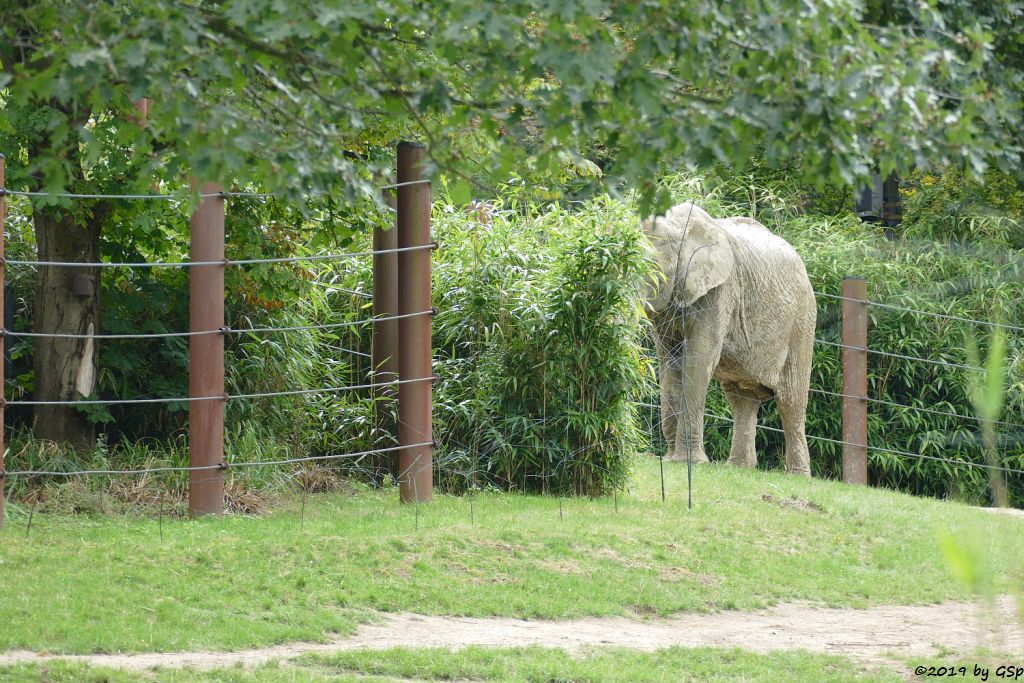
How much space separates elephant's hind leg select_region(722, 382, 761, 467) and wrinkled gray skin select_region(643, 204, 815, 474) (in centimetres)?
1

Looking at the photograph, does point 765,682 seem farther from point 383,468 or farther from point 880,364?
point 880,364

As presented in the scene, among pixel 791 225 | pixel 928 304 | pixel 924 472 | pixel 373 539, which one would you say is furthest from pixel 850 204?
pixel 373 539

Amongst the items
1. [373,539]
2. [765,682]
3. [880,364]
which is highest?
[880,364]

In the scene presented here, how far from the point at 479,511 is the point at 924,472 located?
7.93 m

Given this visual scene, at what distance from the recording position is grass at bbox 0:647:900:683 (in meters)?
5.59

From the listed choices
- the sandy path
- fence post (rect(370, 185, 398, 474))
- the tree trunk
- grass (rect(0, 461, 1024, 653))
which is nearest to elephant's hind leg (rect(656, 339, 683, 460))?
grass (rect(0, 461, 1024, 653))

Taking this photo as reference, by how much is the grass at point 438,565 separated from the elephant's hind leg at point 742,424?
286 cm

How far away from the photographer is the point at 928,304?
15.4 metres

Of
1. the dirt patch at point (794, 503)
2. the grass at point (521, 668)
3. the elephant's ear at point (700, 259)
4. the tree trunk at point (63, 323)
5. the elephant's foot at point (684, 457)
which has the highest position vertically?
the elephant's ear at point (700, 259)

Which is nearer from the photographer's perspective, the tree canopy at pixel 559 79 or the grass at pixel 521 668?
the tree canopy at pixel 559 79

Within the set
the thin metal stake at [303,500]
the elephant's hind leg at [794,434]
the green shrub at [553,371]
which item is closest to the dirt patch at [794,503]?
the green shrub at [553,371]

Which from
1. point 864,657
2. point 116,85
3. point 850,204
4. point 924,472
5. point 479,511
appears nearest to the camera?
point 116,85

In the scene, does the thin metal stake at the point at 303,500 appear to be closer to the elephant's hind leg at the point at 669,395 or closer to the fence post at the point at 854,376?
the elephant's hind leg at the point at 669,395

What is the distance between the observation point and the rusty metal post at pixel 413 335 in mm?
8914
